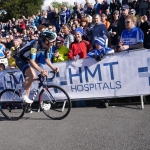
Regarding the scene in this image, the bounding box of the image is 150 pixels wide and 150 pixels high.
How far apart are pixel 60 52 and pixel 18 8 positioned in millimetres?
39926

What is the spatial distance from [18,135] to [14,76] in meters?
2.03

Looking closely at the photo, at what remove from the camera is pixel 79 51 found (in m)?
6.63

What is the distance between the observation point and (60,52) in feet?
22.8

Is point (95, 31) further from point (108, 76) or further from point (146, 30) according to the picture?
point (108, 76)

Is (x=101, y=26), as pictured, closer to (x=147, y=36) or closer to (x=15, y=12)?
(x=147, y=36)

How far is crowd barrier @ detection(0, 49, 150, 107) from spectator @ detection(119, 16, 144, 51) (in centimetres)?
23

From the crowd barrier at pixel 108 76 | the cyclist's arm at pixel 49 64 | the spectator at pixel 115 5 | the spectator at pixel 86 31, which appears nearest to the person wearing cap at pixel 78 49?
the crowd barrier at pixel 108 76

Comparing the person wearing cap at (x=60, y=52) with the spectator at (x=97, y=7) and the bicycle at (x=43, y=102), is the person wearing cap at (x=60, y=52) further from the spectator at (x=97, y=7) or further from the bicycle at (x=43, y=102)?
the spectator at (x=97, y=7)

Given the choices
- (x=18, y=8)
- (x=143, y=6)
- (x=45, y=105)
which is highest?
(x=18, y=8)

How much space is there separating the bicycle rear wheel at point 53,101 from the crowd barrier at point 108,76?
0.56 m

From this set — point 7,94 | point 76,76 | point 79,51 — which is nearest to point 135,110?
point 76,76

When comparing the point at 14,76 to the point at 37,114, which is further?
the point at 14,76

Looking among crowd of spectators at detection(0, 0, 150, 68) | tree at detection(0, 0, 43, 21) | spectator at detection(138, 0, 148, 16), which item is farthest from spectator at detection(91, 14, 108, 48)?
tree at detection(0, 0, 43, 21)

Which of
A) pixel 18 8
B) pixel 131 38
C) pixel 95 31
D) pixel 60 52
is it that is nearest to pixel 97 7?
pixel 95 31
